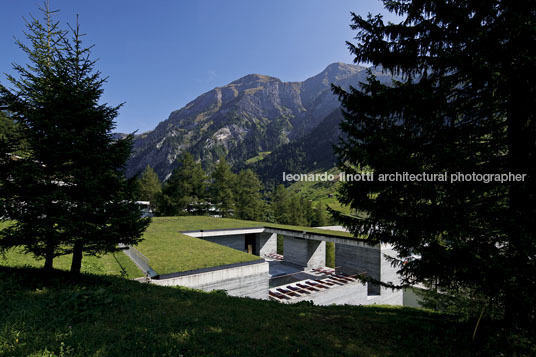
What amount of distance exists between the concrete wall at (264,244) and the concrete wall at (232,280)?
48.4 feet

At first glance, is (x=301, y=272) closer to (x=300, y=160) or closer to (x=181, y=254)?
(x=181, y=254)

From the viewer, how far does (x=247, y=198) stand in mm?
49656

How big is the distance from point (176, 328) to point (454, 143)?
315 inches

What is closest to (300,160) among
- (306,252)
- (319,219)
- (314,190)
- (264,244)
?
(314,190)

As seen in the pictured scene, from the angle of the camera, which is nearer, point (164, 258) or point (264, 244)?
point (164, 258)

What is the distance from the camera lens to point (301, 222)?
172 feet

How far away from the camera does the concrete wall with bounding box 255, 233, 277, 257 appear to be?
2931 centimetres

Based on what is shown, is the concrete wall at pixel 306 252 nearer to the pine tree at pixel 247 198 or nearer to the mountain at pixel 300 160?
the pine tree at pixel 247 198

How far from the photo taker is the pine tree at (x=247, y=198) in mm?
48500

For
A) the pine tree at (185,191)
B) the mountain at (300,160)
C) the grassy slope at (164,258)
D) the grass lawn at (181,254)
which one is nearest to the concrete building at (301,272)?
the grass lawn at (181,254)

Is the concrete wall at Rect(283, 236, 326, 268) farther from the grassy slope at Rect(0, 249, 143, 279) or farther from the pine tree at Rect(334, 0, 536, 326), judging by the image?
the pine tree at Rect(334, 0, 536, 326)

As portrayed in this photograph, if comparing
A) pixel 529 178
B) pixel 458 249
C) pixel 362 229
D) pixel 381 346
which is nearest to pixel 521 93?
pixel 529 178

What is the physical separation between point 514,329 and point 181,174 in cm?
4132

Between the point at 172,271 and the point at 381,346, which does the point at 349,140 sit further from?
the point at 172,271
